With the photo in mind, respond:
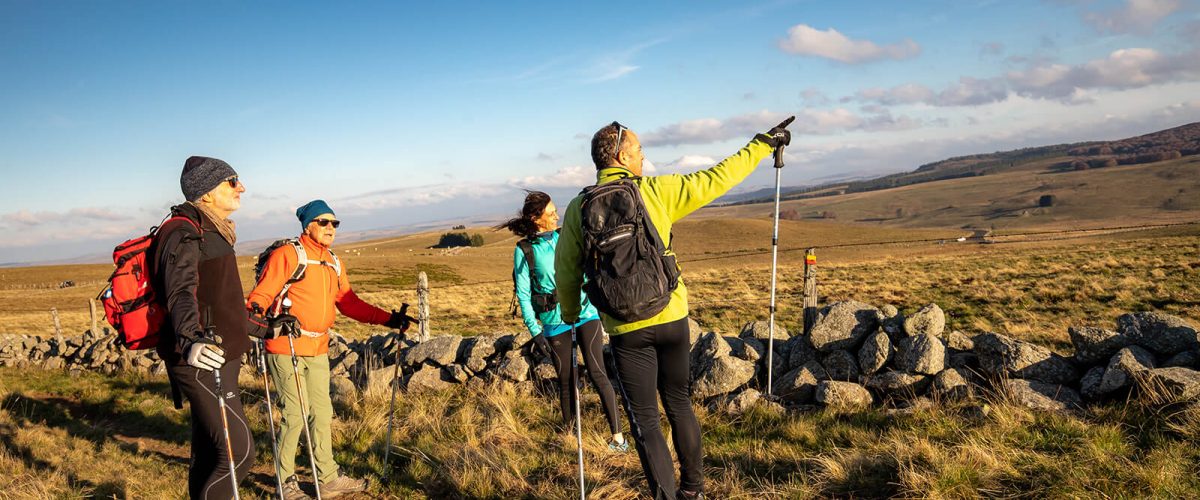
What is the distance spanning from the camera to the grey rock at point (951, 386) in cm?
530

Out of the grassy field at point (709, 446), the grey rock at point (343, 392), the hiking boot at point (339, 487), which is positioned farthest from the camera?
the grey rock at point (343, 392)

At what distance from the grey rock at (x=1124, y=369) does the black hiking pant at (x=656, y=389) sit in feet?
11.9

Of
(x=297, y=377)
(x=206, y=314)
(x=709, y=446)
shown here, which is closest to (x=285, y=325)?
(x=297, y=377)

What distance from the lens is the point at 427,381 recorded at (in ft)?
25.8

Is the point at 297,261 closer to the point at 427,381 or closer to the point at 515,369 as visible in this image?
the point at 515,369

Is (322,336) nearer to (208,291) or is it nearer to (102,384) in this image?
(208,291)

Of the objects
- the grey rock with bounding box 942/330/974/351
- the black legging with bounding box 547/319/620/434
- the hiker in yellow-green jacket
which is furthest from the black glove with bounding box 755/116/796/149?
the grey rock with bounding box 942/330/974/351

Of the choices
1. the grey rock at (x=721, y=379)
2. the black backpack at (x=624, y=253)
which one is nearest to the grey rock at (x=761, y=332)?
the grey rock at (x=721, y=379)

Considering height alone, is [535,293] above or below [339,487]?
above

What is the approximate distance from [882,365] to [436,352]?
550 cm

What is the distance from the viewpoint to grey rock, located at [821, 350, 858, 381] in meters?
6.16

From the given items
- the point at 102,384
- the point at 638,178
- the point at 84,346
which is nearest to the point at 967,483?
the point at 638,178

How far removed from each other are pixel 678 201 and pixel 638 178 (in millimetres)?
243

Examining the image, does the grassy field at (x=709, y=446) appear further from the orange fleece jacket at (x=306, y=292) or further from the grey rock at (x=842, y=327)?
the orange fleece jacket at (x=306, y=292)
